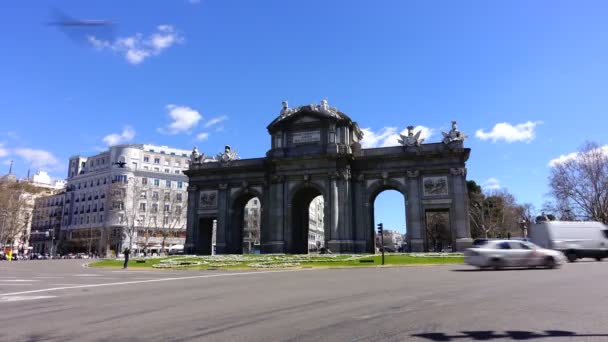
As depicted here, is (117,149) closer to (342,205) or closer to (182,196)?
(182,196)

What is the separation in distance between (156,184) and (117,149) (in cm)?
1178

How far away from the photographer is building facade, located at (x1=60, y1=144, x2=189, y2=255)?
86.5 metres

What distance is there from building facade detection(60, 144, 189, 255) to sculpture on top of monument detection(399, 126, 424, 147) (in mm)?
50446

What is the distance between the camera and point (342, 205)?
161 ft

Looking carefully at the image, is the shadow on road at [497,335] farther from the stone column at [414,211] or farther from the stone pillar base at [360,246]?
the stone pillar base at [360,246]

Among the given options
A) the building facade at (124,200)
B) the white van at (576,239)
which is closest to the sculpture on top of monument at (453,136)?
the white van at (576,239)

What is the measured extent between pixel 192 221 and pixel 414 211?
28.9 m

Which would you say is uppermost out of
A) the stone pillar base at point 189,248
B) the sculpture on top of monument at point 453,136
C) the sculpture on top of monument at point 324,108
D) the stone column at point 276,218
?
the sculpture on top of monument at point 324,108

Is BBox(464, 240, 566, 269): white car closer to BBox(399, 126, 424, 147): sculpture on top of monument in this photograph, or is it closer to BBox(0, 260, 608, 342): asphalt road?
BBox(0, 260, 608, 342): asphalt road

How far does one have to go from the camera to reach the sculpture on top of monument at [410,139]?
49.5m

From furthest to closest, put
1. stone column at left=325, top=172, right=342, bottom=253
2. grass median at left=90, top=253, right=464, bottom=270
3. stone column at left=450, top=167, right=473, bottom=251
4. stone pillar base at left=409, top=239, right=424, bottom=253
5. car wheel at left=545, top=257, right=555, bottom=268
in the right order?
stone column at left=325, top=172, right=342, bottom=253, stone pillar base at left=409, top=239, right=424, bottom=253, stone column at left=450, top=167, right=473, bottom=251, grass median at left=90, top=253, right=464, bottom=270, car wheel at left=545, top=257, right=555, bottom=268

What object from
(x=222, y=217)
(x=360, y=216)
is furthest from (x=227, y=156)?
(x=360, y=216)

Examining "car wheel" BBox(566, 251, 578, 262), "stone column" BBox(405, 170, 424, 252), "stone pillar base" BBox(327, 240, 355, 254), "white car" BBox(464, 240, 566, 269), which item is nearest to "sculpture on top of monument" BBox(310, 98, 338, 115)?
"stone column" BBox(405, 170, 424, 252)

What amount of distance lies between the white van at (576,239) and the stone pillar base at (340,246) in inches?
805
